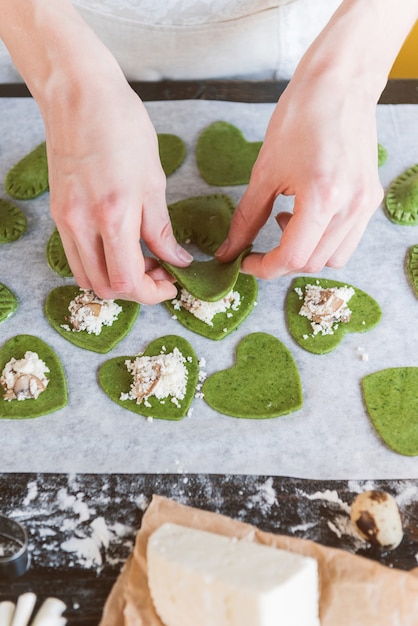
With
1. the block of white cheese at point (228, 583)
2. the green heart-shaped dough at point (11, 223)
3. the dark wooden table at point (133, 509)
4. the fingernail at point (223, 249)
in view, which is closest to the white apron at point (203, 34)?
the green heart-shaped dough at point (11, 223)

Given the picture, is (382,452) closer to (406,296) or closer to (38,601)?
(406,296)

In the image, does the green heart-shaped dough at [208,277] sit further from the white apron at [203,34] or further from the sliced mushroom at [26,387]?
the white apron at [203,34]

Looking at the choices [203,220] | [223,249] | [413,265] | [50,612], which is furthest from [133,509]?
[413,265]

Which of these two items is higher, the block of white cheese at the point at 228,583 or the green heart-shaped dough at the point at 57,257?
the green heart-shaped dough at the point at 57,257

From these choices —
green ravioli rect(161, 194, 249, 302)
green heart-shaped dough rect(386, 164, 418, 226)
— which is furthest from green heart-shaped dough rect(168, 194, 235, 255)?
green heart-shaped dough rect(386, 164, 418, 226)

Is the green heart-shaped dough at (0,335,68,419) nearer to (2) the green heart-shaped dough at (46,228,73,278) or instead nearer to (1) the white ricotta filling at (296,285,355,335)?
(2) the green heart-shaped dough at (46,228,73,278)

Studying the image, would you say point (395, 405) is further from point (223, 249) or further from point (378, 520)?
point (223, 249)
